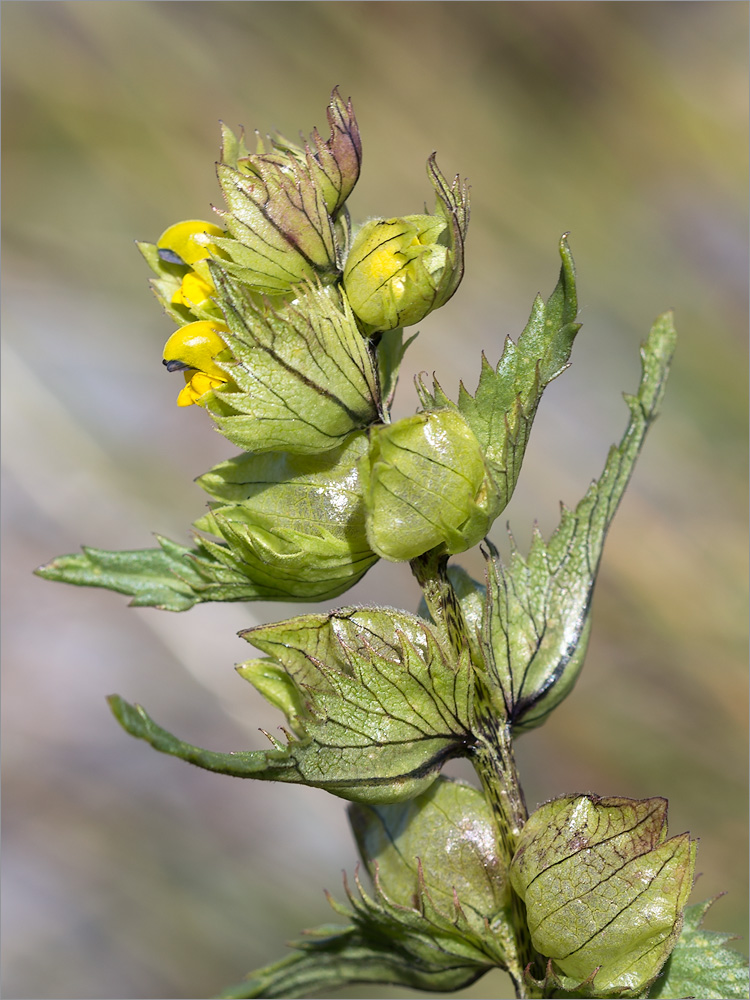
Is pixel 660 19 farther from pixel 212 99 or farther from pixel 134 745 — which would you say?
pixel 134 745

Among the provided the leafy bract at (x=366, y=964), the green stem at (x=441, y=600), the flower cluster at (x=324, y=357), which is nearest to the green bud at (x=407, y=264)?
the flower cluster at (x=324, y=357)

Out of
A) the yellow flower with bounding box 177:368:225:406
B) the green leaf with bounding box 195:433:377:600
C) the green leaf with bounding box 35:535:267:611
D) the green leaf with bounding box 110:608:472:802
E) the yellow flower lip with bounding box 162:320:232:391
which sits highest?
the yellow flower lip with bounding box 162:320:232:391

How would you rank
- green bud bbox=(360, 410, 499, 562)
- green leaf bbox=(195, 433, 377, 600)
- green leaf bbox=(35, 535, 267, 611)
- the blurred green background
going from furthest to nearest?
1. the blurred green background
2. green leaf bbox=(35, 535, 267, 611)
3. green leaf bbox=(195, 433, 377, 600)
4. green bud bbox=(360, 410, 499, 562)

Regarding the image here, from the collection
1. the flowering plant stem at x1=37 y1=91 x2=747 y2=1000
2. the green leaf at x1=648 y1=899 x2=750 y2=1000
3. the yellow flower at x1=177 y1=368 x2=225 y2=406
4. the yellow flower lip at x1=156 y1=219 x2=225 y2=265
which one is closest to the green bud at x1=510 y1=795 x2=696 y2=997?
the flowering plant stem at x1=37 y1=91 x2=747 y2=1000

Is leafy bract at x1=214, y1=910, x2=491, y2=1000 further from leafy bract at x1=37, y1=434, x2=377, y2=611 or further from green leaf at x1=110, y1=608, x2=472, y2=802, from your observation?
leafy bract at x1=37, y1=434, x2=377, y2=611

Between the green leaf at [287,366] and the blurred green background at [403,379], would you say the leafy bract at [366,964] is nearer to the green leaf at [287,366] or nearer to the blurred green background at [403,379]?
the green leaf at [287,366]

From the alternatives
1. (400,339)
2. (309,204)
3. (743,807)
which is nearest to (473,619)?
Answer: (400,339)
